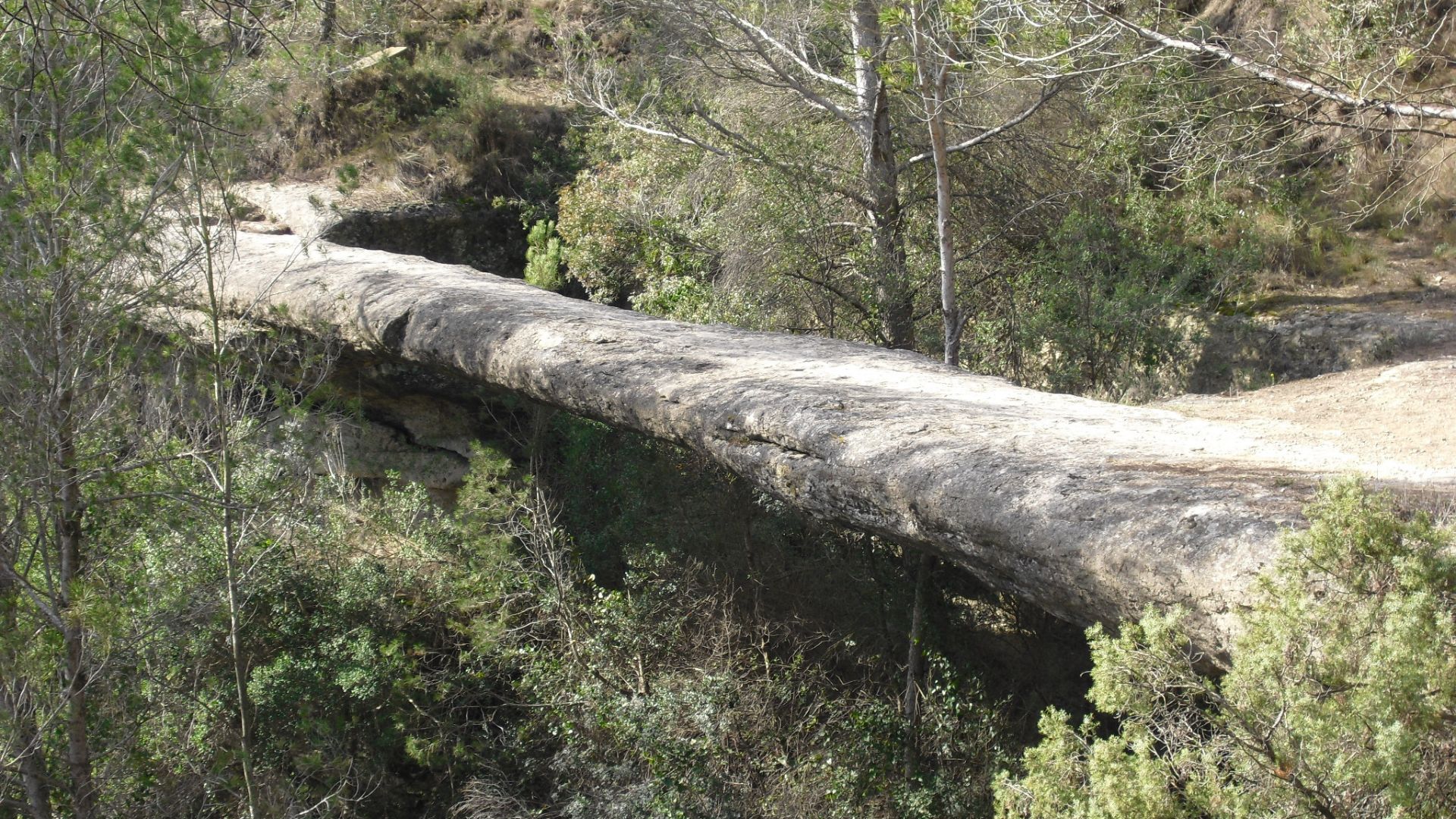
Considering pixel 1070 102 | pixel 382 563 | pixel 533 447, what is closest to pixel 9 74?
pixel 382 563

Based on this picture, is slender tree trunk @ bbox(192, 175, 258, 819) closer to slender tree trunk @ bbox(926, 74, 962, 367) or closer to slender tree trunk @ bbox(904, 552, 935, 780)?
slender tree trunk @ bbox(904, 552, 935, 780)

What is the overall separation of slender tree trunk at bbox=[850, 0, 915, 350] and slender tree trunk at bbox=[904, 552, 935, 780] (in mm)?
2586

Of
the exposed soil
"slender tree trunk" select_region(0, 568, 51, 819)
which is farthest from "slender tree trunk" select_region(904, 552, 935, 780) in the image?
"slender tree trunk" select_region(0, 568, 51, 819)

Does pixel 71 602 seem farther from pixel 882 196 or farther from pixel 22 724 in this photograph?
pixel 882 196

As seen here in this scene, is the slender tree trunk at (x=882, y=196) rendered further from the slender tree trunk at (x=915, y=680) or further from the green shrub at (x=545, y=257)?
the green shrub at (x=545, y=257)

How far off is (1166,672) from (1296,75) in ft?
17.5

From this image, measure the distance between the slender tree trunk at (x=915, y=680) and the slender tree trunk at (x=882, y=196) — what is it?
2586mm

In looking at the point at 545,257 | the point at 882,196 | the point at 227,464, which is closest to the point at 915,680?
the point at 882,196

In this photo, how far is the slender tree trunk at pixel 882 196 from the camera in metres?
8.91

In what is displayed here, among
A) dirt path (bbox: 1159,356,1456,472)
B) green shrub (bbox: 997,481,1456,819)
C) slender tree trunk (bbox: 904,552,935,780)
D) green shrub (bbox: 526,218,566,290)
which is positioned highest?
green shrub (bbox: 526,218,566,290)

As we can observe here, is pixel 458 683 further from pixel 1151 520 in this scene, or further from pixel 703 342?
pixel 1151 520

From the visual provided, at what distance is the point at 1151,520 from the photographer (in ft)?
10.6

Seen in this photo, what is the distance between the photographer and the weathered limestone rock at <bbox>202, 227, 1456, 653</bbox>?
125 inches

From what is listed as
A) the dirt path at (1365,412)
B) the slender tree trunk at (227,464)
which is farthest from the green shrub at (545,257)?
the dirt path at (1365,412)
